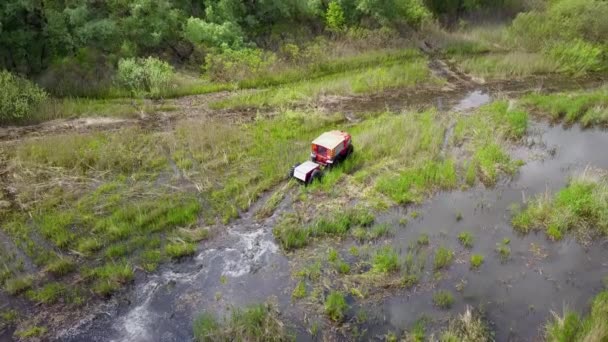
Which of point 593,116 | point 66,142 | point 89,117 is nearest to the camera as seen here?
point 66,142

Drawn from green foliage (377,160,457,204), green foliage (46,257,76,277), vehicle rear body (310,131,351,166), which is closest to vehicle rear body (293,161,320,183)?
vehicle rear body (310,131,351,166)

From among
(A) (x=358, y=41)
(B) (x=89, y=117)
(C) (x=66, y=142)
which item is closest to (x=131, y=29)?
(B) (x=89, y=117)

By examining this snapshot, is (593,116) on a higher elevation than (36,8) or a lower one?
lower

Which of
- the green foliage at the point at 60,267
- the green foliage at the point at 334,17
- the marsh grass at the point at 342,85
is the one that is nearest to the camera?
the green foliage at the point at 60,267

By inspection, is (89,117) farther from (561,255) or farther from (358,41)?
(561,255)

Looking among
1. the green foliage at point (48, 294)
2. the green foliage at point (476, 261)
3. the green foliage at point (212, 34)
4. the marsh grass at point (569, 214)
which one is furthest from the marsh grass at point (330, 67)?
the green foliage at point (476, 261)

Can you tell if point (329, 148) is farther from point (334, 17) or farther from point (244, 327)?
point (334, 17)

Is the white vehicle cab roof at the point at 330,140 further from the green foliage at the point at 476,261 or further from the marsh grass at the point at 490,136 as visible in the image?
the green foliage at the point at 476,261
